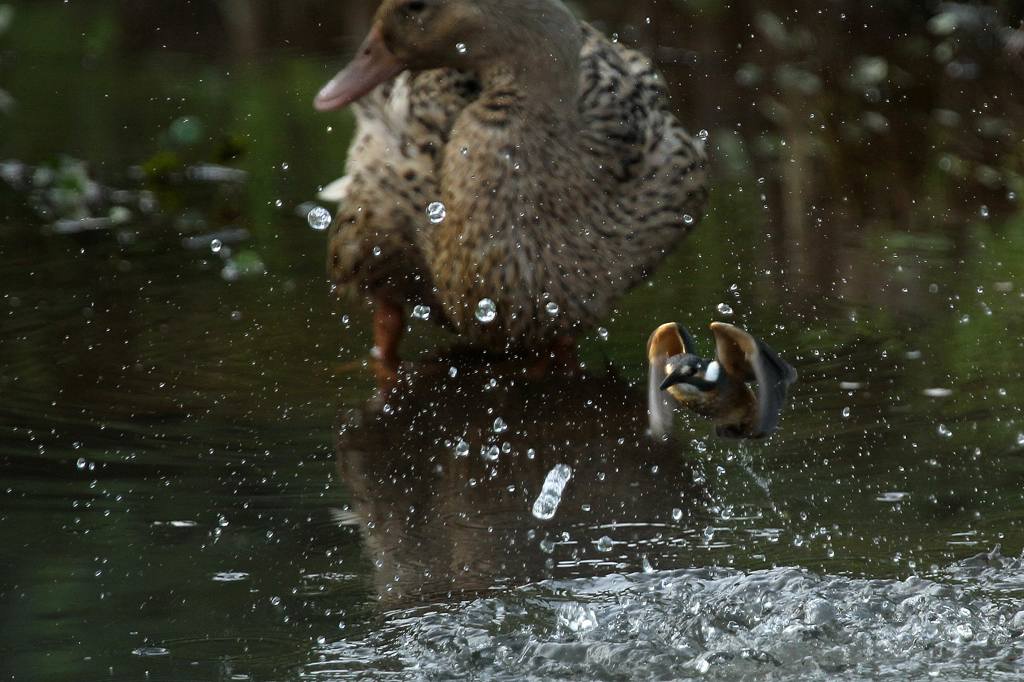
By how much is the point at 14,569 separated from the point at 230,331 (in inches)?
74.8

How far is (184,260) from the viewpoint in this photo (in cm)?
639

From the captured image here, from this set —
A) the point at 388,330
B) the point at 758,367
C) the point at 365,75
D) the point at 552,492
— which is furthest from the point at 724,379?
the point at 365,75

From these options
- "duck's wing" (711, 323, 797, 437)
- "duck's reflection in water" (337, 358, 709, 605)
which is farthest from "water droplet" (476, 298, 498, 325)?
"duck's wing" (711, 323, 797, 437)

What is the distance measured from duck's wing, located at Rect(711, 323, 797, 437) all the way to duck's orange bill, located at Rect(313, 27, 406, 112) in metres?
2.02

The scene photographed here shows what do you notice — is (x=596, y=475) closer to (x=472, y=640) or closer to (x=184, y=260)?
(x=472, y=640)

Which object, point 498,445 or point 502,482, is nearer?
point 502,482

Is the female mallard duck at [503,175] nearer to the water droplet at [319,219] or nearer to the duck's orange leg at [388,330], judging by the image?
the duck's orange leg at [388,330]

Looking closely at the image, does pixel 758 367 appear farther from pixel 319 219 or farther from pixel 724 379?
pixel 319 219

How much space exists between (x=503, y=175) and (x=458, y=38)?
51 cm

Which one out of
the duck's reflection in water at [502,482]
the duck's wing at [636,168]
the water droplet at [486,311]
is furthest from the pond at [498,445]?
the duck's wing at [636,168]

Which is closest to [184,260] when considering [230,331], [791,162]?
[230,331]

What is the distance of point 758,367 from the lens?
3641 millimetres

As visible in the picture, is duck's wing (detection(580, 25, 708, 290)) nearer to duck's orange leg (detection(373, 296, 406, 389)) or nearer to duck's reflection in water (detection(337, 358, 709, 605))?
duck's reflection in water (detection(337, 358, 709, 605))

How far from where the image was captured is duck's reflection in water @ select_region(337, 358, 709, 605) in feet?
12.2
